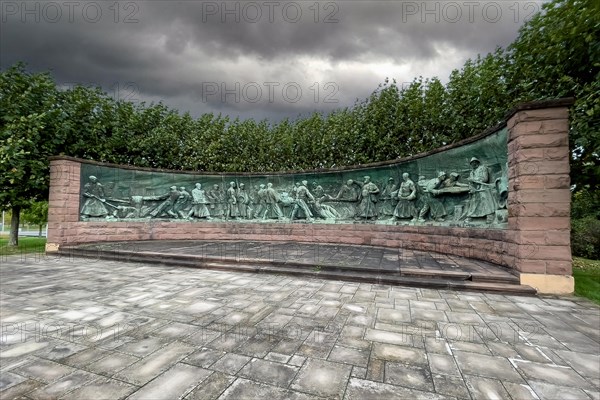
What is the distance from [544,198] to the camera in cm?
568

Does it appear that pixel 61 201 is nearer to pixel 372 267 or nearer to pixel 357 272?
pixel 357 272

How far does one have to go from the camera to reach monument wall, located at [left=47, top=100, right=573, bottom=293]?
18.7 ft

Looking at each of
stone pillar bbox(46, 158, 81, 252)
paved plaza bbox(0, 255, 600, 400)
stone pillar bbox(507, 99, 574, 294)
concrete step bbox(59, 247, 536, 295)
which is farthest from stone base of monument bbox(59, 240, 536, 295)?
stone pillar bbox(46, 158, 81, 252)

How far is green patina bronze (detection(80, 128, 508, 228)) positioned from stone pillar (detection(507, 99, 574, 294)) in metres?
0.98

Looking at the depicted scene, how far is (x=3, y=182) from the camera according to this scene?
11539mm

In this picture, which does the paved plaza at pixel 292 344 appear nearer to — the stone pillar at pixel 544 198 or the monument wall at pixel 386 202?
the stone pillar at pixel 544 198

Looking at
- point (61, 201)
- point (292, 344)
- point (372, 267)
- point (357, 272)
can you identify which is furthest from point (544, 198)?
point (61, 201)

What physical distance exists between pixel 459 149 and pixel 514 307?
538 cm

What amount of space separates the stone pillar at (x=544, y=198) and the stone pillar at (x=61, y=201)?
14701 millimetres

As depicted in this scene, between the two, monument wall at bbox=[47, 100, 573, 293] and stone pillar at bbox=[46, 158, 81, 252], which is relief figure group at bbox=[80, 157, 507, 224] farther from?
stone pillar at bbox=[46, 158, 81, 252]

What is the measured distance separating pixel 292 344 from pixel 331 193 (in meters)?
9.88

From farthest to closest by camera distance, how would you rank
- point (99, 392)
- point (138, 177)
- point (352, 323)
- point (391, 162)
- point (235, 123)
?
point (235, 123) < point (138, 177) < point (391, 162) < point (352, 323) < point (99, 392)

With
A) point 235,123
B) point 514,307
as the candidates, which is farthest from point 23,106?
point 514,307

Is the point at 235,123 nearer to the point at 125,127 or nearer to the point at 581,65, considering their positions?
the point at 125,127
